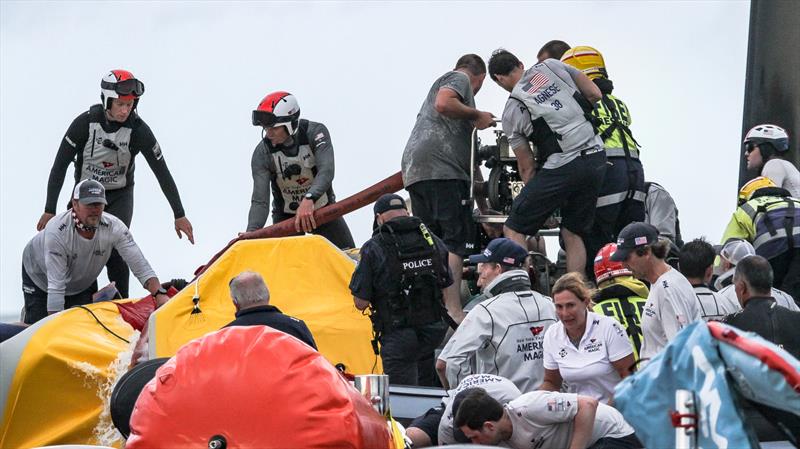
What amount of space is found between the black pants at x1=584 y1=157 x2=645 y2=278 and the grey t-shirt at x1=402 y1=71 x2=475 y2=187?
36.6 inches

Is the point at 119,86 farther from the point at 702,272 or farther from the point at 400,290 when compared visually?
the point at 702,272

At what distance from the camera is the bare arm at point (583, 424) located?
290 inches

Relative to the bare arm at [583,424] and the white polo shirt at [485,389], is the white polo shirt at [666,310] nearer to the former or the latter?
the bare arm at [583,424]

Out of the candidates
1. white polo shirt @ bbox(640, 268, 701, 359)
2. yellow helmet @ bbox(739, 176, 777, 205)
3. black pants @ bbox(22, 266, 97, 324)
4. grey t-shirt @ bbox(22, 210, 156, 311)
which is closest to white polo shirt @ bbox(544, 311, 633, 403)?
white polo shirt @ bbox(640, 268, 701, 359)

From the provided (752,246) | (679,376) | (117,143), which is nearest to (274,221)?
(117,143)

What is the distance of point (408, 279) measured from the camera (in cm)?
924

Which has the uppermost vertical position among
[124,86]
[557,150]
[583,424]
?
[124,86]

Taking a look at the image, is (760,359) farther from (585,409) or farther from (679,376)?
(585,409)

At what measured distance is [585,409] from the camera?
7414 mm

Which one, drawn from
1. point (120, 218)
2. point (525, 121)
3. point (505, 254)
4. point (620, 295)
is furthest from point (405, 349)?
point (120, 218)

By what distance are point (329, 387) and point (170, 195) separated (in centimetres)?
666

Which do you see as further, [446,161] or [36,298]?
[36,298]

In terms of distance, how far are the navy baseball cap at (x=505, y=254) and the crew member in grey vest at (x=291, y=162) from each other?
295 cm

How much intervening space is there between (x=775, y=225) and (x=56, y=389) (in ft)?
15.0
